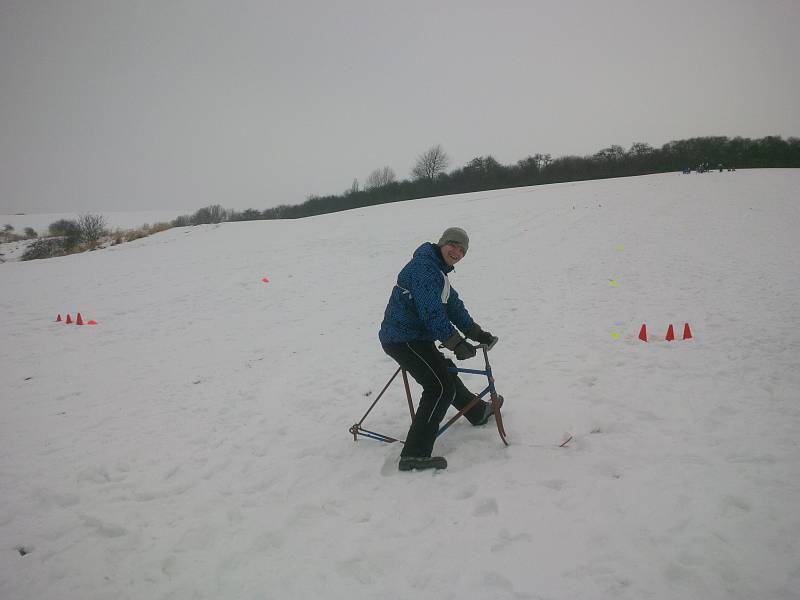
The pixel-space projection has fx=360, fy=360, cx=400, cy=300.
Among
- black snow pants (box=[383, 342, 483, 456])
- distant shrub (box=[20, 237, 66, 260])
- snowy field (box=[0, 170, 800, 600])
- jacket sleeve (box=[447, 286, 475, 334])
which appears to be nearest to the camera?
snowy field (box=[0, 170, 800, 600])

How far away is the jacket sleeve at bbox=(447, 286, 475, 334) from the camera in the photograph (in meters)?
4.23

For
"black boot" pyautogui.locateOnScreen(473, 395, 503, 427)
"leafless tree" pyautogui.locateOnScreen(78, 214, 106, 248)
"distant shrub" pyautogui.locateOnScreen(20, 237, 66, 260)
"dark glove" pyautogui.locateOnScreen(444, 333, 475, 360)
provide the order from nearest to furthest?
"dark glove" pyautogui.locateOnScreen(444, 333, 475, 360)
"black boot" pyautogui.locateOnScreen(473, 395, 503, 427)
"distant shrub" pyautogui.locateOnScreen(20, 237, 66, 260)
"leafless tree" pyautogui.locateOnScreen(78, 214, 106, 248)

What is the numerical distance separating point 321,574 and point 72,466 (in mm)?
3640

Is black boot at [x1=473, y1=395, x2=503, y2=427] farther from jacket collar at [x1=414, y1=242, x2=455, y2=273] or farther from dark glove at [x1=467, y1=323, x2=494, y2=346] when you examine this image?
jacket collar at [x1=414, y1=242, x2=455, y2=273]

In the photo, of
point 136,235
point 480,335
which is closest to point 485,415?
point 480,335

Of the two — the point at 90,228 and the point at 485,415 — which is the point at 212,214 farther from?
the point at 485,415

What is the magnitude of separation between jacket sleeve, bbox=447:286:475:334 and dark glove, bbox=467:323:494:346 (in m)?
0.05

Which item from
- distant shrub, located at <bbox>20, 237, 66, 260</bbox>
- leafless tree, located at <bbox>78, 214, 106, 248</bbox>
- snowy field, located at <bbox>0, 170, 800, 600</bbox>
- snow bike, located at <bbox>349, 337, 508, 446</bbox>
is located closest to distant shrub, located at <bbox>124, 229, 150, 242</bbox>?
leafless tree, located at <bbox>78, 214, 106, 248</bbox>

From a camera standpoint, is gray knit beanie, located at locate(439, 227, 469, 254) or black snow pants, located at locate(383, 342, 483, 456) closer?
gray knit beanie, located at locate(439, 227, 469, 254)

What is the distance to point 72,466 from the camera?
4.30 meters

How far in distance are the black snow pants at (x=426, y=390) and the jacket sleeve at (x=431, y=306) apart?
34 centimetres

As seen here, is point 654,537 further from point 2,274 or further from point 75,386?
point 2,274

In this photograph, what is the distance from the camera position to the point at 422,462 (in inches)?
148

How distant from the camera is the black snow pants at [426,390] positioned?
3.74m
